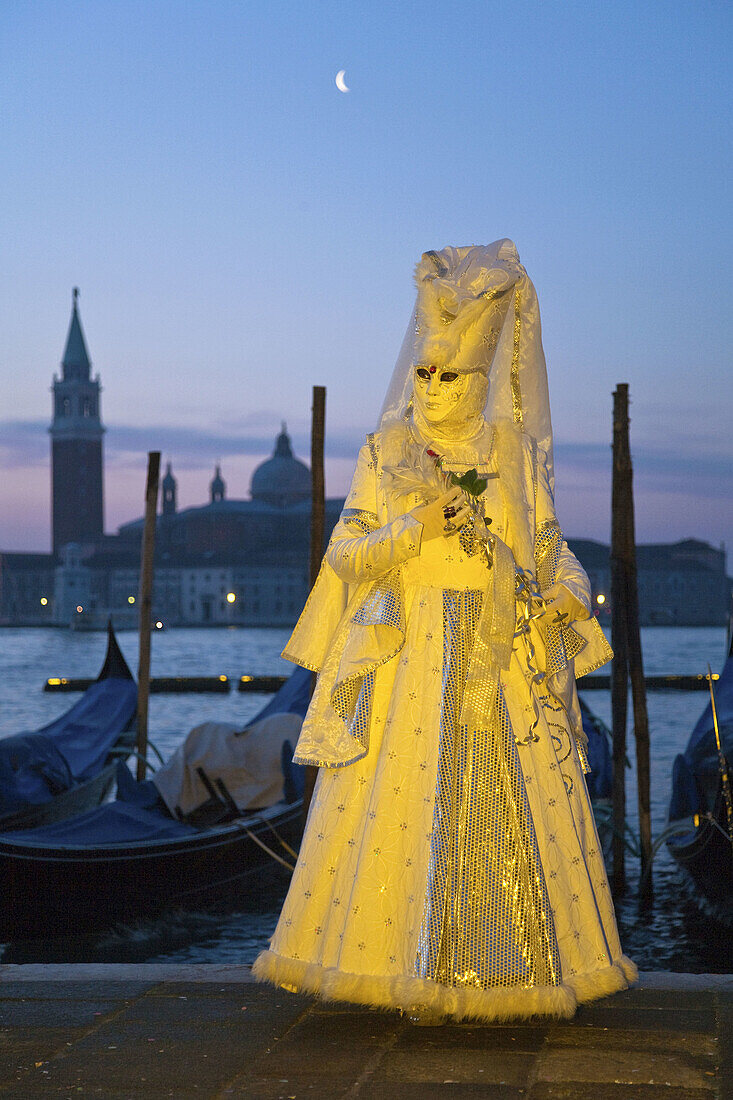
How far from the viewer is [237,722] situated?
19531 mm

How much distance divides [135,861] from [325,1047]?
3476 millimetres

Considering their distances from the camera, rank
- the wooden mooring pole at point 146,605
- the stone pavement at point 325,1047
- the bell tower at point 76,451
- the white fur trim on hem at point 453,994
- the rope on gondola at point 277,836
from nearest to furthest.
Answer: the stone pavement at point 325,1047 → the white fur trim on hem at point 453,994 → the rope on gondola at point 277,836 → the wooden mooring pole at point 146,605 → the bell tower at point 76,451

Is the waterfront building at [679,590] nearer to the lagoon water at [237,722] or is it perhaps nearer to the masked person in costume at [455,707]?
the lagoon water at [237,722]

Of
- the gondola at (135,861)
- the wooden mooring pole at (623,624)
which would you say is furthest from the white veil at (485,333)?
the wooden mooring pole at (623,624)

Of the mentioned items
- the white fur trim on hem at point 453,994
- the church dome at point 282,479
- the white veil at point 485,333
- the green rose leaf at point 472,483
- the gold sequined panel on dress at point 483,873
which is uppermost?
the church dome at point 282,479

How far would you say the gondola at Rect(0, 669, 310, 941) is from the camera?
502 cm

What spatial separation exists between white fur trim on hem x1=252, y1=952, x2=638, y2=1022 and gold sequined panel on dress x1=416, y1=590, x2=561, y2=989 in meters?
0.02

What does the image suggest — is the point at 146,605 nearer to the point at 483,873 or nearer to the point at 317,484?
the point at 317,484

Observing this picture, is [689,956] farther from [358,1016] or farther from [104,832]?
[358,1016]

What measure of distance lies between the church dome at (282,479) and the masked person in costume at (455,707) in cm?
8266

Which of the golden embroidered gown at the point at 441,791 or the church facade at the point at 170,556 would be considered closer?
the golden embroidered gown at the point at 441,791

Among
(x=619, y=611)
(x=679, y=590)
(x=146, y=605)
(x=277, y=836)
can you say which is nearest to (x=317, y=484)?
(x=619, y=611)

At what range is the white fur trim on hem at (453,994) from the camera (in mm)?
1937

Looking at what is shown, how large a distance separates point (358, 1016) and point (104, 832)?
3.30 meters
